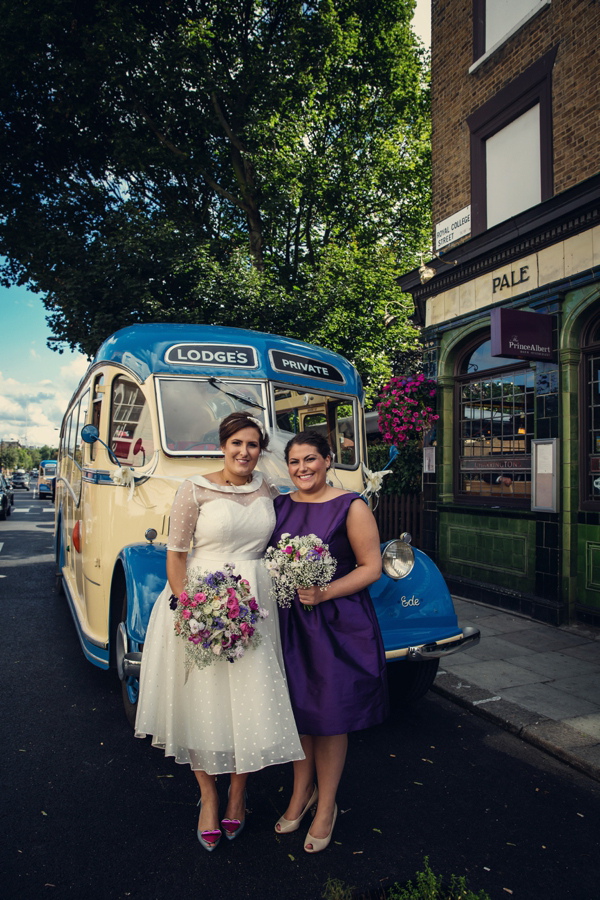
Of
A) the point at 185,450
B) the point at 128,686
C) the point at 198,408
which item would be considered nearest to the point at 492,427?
the point at 198,408

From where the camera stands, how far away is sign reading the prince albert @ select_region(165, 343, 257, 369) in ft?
14.2

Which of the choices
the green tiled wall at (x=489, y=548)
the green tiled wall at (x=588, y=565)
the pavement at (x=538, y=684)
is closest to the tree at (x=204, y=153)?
the green tiled wall at (x=489, y=548)

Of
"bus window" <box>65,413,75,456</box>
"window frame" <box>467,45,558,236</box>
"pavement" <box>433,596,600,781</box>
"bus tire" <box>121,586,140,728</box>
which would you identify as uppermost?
"window frame" <box>467,45,558,236</box>

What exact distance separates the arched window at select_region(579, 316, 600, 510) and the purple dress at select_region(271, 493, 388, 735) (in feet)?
17.0

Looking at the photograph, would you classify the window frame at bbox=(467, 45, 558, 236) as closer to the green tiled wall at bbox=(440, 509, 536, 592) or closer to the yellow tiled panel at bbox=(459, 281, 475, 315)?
the yellow tiled panel at bbox=(459, 281, 475, 315)

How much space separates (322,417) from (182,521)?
97.6 inches

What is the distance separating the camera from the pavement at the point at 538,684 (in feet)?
12.7

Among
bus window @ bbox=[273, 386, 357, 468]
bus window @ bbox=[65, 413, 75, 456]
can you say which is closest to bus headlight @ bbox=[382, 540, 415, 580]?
bus window @ bbox=[273, 386, 357, 468]

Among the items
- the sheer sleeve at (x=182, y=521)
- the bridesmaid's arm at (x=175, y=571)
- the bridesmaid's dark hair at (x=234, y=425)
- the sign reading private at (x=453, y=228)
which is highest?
the sign reading private at (x=453, y=228)

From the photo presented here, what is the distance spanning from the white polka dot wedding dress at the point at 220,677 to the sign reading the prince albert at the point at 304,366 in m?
1.97

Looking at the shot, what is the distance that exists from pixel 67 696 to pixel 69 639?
1.69m

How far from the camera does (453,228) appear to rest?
30.8 ft

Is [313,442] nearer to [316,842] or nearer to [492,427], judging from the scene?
[316,842]

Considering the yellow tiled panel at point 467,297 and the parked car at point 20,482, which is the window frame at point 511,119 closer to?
the yellow tiled panel at point 467,297
